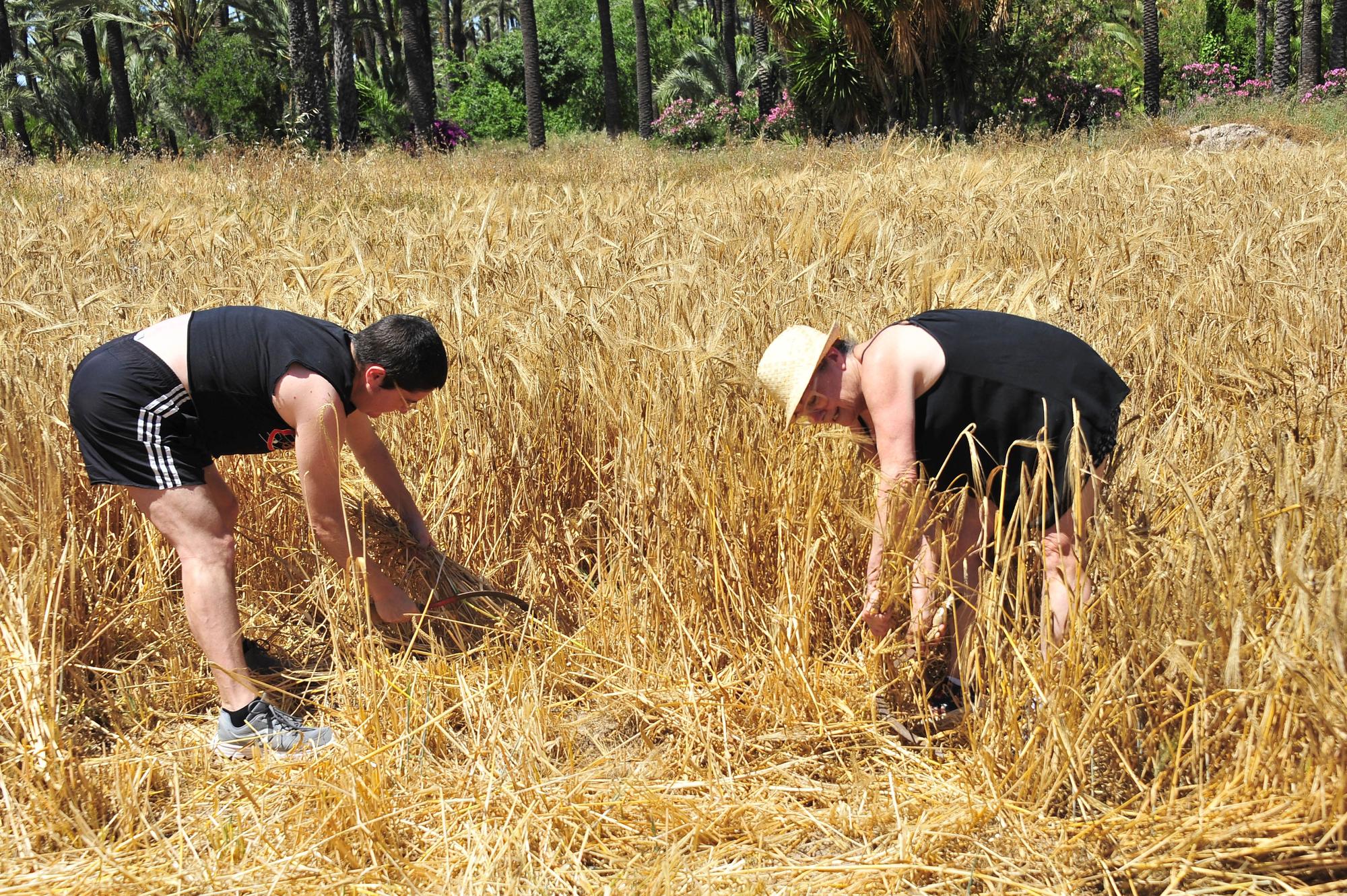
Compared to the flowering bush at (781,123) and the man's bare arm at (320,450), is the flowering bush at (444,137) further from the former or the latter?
the man's bare arm at (320,450)

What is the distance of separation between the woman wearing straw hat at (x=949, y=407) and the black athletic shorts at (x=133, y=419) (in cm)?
135

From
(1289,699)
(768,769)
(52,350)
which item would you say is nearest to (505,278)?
(52,350)

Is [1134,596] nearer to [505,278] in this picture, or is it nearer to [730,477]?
[730,477]

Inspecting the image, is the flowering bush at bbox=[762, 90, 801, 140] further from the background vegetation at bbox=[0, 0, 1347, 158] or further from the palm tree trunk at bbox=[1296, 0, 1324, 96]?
the palm tree trunk at bbox=[1296, 0, 1324, 96]

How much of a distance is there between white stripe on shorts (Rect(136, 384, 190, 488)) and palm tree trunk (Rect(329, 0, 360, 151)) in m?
14.1

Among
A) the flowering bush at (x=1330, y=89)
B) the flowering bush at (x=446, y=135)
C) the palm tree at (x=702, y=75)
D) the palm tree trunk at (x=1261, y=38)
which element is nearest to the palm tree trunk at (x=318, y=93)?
the flowering bush at (x=446, y=135)

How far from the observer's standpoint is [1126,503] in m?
2.36

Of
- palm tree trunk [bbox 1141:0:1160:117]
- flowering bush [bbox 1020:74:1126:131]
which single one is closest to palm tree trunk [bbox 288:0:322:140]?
flowering bush [bbox 1020:74:1126:131]

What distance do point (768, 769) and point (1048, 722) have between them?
23.0 inches

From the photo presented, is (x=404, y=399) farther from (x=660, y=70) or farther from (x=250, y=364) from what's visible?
(x=660, y=70)

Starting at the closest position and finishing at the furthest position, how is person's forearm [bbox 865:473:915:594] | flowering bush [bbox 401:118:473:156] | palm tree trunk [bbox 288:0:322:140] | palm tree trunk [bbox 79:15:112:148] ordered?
person's forearm [bbox 865:473:915:594], palm tree trunk [bbox 288:0:322:140], flowering bush [bbox 401:118:473:156], palm tree trunk [bbox 79:15:112:148]

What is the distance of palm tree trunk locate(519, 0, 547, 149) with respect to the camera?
21.6 m

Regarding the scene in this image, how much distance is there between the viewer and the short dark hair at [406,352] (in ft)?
7.86

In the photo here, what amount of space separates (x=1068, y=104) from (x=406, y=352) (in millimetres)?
16058
